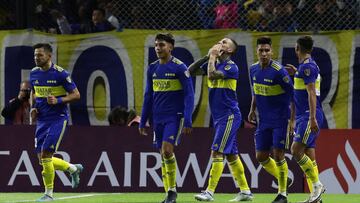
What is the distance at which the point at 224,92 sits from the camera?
14.8 m

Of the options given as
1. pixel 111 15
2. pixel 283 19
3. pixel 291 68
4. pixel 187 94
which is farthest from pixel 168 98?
pixel 111 15

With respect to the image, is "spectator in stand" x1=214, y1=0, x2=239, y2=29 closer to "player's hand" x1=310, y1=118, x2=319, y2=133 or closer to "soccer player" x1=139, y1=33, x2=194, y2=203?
"soccer player" x1=139, y1=33, x2=194, y2=203

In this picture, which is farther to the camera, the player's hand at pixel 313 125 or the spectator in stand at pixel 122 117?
the spectator in stand at pixel 122 117

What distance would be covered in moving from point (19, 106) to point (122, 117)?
1712 mm

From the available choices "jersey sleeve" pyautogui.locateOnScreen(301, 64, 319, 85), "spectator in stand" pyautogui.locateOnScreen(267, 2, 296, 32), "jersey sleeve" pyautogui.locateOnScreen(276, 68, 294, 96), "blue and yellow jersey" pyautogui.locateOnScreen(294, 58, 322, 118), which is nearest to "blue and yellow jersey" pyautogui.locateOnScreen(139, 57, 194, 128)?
"jersey sleeve" pyautogui.locateOnScreen(276, 68, 294, 96)

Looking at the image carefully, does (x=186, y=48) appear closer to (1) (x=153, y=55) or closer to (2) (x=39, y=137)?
(1) (x=153, y=55)

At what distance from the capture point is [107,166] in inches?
706

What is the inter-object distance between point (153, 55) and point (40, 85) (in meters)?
3.95

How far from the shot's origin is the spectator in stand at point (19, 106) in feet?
59.8

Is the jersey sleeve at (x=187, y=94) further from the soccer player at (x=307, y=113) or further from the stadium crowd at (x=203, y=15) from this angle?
the stadium crowd at (x=203, y=15)

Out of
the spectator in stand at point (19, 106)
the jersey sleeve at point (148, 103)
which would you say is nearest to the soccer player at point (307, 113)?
the jersey sleeve at point (148, 103)

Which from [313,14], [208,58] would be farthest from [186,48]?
[208,58]

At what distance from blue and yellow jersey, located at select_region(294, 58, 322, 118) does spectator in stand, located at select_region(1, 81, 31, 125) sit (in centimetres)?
582

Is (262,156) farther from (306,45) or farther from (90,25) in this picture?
(90,25)
